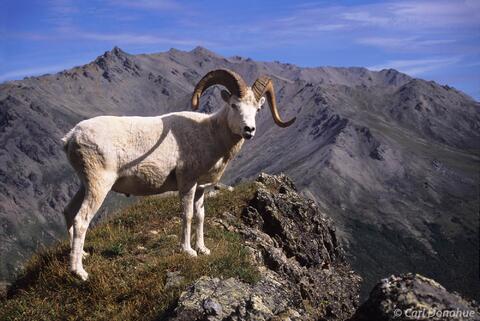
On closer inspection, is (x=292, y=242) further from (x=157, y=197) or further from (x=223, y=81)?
(x=223, y=81)

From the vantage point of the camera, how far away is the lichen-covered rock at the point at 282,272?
1172 cm

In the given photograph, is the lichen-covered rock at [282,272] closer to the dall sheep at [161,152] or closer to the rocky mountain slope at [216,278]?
the rocky mountain slope at [216,278]

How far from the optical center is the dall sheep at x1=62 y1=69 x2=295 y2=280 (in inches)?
546

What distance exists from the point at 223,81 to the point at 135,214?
6242 mm

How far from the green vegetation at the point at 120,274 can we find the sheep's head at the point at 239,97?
12.1 feet

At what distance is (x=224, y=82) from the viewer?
16.1 metres

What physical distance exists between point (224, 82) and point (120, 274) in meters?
6.45

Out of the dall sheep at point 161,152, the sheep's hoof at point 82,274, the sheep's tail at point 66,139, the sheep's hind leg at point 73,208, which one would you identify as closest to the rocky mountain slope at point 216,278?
the sheep's hoof at point 82,274

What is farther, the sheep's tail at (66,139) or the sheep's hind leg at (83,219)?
the sheep's tail at (66,139)

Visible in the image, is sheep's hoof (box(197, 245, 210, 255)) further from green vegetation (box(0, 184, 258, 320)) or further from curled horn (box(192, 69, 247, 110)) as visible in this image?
curled horn (box(192, 69, 247, 110))

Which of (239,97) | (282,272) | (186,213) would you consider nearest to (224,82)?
(239,97)

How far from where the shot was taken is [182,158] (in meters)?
15.3

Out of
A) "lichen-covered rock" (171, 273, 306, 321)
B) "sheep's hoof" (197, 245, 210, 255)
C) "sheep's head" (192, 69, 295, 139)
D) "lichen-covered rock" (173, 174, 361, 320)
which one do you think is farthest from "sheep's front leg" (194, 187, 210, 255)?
"lichen-covered rock" (171, 273, 306, 321)

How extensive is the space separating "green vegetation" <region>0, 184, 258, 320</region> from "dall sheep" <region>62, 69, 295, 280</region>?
621 mm
